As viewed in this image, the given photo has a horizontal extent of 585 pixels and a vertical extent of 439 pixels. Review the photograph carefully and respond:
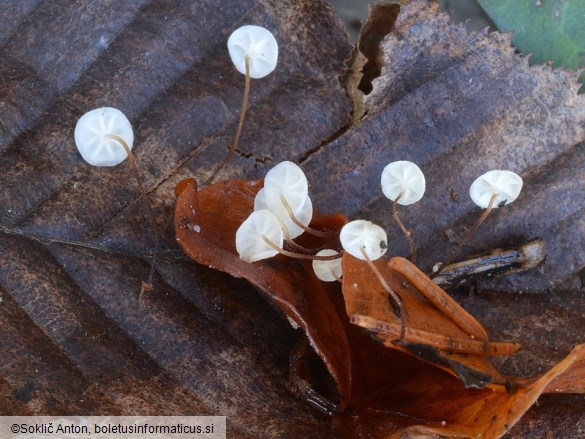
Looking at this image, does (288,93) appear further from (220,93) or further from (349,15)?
(349,15)

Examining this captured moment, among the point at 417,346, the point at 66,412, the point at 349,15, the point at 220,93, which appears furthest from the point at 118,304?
the point at 349,15

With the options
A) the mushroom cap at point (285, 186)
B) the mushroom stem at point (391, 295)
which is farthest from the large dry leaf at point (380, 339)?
the mushroom cap at point (285, 186)

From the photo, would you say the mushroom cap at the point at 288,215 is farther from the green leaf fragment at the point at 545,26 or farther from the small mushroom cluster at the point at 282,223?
the green leaf fragment at the point at 545,26

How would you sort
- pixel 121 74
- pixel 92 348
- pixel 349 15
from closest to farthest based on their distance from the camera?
pixel 92 348 < pixel 121 74 < pixel 349 15

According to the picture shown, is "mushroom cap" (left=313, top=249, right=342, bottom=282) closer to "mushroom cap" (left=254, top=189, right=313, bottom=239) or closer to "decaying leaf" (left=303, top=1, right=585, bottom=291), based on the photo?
"mushroom cap" (left=254, top=189, right=313, bottom=239)

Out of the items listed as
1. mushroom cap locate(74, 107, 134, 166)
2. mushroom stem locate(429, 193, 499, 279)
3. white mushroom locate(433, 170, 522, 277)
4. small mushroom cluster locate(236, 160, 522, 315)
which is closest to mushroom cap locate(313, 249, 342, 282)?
small mushroom cluster locate(236, 160, 522, 315)

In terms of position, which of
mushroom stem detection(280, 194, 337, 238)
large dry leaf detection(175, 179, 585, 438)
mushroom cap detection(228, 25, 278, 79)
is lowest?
large dry leaf detection(175, 179, 585, 438)
